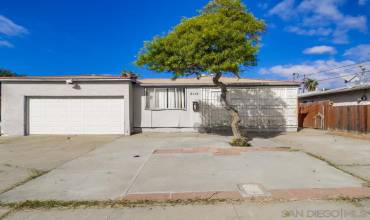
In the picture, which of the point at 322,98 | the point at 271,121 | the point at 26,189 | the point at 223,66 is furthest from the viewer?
the point at 322,98

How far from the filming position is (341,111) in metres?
15.4

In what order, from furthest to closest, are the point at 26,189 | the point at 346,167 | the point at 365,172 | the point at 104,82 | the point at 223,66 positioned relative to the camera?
the point at 104,82, the point at 223,66, the point at 346,167, the point at 365,172, the point at 26,189

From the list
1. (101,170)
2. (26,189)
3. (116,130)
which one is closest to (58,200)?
(26,189)

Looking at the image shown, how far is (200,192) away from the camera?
4965 millimetres

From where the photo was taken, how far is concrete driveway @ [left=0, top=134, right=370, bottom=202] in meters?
5.01

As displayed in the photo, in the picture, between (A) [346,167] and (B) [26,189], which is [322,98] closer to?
(A) [346,167]

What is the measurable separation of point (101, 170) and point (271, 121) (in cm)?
1149

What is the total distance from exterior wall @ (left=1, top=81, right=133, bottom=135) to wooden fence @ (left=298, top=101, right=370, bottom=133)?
11765 millimetres

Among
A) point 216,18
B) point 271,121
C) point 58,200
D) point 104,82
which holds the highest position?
point 216,18

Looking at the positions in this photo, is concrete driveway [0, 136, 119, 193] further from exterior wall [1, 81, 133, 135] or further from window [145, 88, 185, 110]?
window [145, 88, 185, 110]

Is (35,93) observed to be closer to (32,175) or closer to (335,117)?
(32,175)

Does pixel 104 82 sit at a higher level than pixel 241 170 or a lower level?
higher

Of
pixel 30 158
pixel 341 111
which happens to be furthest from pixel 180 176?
pixel 341 111

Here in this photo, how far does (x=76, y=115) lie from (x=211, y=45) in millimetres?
8523
